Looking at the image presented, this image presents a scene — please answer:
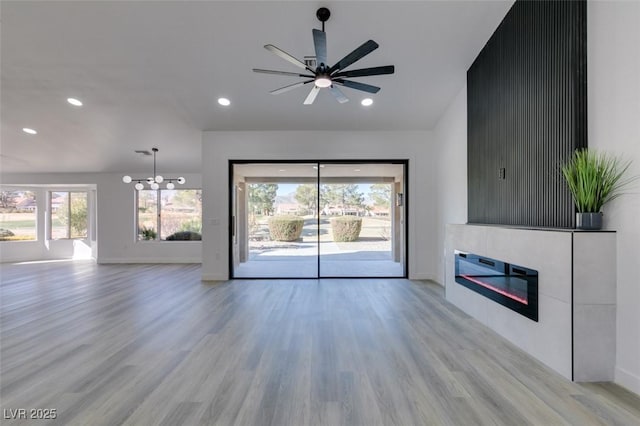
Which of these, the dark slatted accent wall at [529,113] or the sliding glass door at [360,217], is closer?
the dark slatted accent wall at [529,113]

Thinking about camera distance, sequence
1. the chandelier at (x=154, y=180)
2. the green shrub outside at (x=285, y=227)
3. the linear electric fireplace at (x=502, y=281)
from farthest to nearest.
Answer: the chandelier at (x=154, y=180)
the green shrub outside at (x=285, y=227)
the linear electric fireplace at (x=502, y=281)

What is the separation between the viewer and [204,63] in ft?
14.0

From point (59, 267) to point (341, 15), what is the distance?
29.4ft

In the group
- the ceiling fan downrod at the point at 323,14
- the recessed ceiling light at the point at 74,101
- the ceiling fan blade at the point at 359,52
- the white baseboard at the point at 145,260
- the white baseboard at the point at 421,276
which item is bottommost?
the white baseboard at the point at 145,260

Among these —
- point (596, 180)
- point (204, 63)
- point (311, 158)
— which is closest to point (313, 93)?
point (204, 63)

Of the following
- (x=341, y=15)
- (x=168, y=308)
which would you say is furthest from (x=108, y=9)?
(x=168, y=308)

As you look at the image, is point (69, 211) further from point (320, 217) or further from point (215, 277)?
point (320, 217)

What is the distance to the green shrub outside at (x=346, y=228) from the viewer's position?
6312 millimetres

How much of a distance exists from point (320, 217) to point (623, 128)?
4.65m

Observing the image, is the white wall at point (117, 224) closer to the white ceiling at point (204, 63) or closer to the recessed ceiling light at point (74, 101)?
the white ceiling at point (204, 63)

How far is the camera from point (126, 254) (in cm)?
848

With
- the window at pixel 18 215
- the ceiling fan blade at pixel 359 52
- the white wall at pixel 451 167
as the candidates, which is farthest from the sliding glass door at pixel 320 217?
the window at pixel 18 215

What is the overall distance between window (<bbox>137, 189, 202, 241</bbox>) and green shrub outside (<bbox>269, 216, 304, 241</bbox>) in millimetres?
3313

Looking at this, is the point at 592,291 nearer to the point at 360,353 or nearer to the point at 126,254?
the point at 360,353
